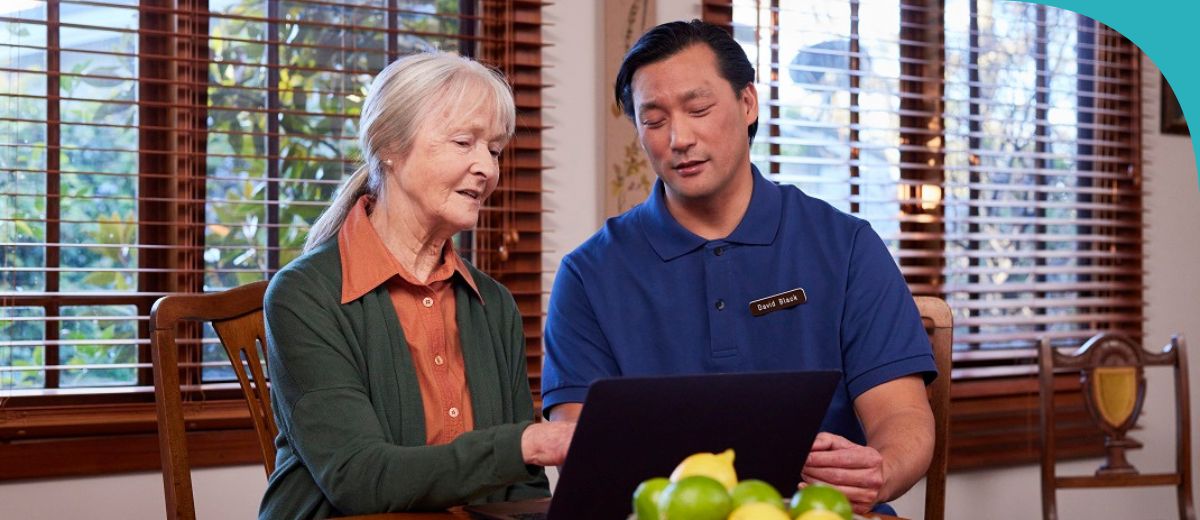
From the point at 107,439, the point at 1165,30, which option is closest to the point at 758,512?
the point at 107,439

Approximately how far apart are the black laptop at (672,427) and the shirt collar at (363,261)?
617 mm

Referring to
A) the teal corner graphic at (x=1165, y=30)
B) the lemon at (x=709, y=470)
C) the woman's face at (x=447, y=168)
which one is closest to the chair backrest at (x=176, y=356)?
the woman's face at (x=447, y=168)

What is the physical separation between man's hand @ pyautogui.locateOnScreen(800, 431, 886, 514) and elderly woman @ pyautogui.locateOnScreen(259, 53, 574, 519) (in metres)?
0.35

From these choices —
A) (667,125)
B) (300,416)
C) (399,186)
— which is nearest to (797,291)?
(667,125)

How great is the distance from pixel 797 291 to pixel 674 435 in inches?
31.8

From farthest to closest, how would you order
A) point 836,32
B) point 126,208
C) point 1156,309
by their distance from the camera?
point 1156,309 < point 836,32 < point 126,208

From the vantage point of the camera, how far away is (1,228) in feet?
8.59

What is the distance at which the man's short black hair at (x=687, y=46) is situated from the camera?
2026 millimetres

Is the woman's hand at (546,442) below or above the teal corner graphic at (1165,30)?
below

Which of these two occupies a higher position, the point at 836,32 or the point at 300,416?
the point at 836,32

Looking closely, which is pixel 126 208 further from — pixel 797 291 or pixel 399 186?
pixel 797 291

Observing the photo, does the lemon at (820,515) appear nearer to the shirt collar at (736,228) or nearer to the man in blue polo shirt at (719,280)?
the man in blue polo shirt at (719,280)

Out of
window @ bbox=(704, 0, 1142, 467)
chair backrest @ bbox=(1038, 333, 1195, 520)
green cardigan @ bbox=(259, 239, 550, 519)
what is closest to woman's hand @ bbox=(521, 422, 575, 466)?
green cardigan @ bbox=(259, 239, 550, 519)

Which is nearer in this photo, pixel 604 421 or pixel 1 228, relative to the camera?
pixel 604 421
